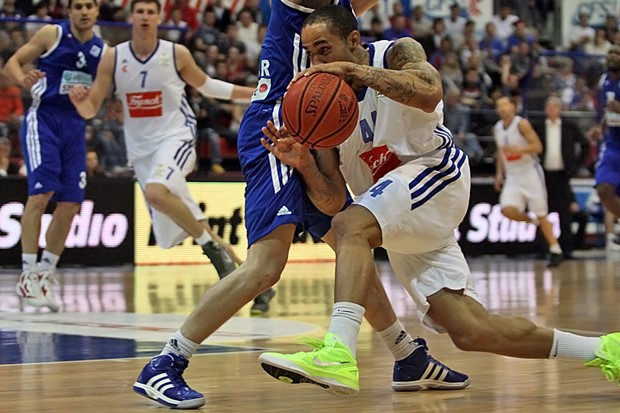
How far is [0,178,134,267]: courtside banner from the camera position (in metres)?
12.5

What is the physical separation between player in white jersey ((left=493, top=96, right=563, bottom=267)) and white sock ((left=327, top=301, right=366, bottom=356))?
983 cm

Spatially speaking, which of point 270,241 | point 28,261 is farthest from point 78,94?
point 270,241

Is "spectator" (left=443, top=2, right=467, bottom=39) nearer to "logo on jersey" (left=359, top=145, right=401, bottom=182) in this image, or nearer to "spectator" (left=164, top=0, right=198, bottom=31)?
"spectator" (left=164, top=0, right=198, bottom=31)

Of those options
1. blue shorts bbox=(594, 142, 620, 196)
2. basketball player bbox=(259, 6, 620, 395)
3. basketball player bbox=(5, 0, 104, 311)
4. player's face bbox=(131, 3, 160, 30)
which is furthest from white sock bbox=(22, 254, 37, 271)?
blue shorts bbox=(594, 142, 620, 196)

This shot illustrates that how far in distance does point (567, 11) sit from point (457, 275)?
17.7m

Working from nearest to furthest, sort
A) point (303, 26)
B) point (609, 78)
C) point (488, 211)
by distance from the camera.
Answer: point (303, 26) < point (609, 78) < point (488, 211)

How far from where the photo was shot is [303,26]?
4.47 m

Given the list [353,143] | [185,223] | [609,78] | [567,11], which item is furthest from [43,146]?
[567,11]

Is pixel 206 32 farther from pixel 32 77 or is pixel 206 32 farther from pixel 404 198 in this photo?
pixel 404 198

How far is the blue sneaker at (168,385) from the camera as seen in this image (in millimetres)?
4266

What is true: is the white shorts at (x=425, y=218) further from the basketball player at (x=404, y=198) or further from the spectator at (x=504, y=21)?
the spectator at (x=504, y=21)

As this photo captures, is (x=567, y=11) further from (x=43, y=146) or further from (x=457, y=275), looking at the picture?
(x=457, y=275)

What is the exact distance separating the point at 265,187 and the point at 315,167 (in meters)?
0.21

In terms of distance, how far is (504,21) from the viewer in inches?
798
